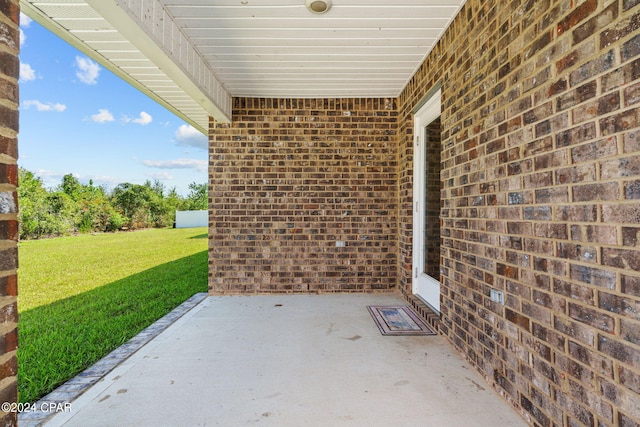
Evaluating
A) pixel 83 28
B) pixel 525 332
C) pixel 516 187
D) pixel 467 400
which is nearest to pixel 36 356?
pixel 83 28

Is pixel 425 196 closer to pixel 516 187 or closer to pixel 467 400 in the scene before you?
pixel 516 187

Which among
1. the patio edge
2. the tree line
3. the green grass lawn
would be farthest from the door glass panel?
the tree line

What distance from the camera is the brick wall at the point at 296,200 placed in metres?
4.35

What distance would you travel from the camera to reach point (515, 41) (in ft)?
5.93

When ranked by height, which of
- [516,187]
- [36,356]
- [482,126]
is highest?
[482,126]

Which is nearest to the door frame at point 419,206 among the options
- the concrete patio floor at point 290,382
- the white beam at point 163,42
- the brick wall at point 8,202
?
the concrete patio floor at point 290,382

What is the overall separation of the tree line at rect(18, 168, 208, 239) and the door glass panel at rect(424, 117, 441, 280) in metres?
11.2

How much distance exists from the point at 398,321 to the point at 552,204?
214 cm

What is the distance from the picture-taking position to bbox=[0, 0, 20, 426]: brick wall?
1058mm

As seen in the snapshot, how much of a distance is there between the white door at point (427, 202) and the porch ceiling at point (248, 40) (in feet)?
2.17

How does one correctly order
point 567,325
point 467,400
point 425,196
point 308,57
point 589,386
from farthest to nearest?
point 425,196 → point 308,57 → point 467,400 → point 567,325 → point 589,386

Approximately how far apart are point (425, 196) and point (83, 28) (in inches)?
149

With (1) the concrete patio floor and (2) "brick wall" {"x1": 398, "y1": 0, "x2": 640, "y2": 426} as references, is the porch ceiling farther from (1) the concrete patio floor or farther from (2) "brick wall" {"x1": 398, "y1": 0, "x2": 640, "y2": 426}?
(1) the concrete patio floor

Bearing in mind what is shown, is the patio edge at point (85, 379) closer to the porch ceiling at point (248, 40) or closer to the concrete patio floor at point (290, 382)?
the concrete patio floor at point (290, 382)
